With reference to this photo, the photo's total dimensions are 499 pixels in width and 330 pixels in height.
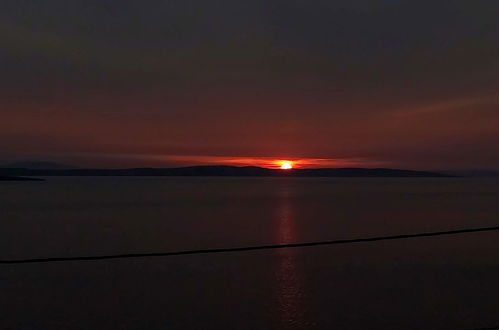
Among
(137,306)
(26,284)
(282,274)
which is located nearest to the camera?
(137,306)

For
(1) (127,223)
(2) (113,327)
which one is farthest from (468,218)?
(2) (113,327)

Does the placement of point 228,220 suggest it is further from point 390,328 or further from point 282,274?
point 390,328

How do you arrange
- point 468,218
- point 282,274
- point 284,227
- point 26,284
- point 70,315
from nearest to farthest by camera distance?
point 70,315, point 26,284, point 282,274, point 284,227, point 468,218

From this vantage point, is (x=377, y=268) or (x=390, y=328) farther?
(x=377, y=268)

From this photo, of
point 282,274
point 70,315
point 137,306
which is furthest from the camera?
point 282,274

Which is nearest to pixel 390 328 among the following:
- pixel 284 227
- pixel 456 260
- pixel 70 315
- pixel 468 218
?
pixel 70 315

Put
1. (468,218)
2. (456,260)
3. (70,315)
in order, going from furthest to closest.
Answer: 1. (468,218)
2. (456,260)
3. (70,315)

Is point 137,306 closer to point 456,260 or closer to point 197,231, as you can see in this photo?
point 456,260

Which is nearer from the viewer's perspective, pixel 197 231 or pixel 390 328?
pixel 390 328
